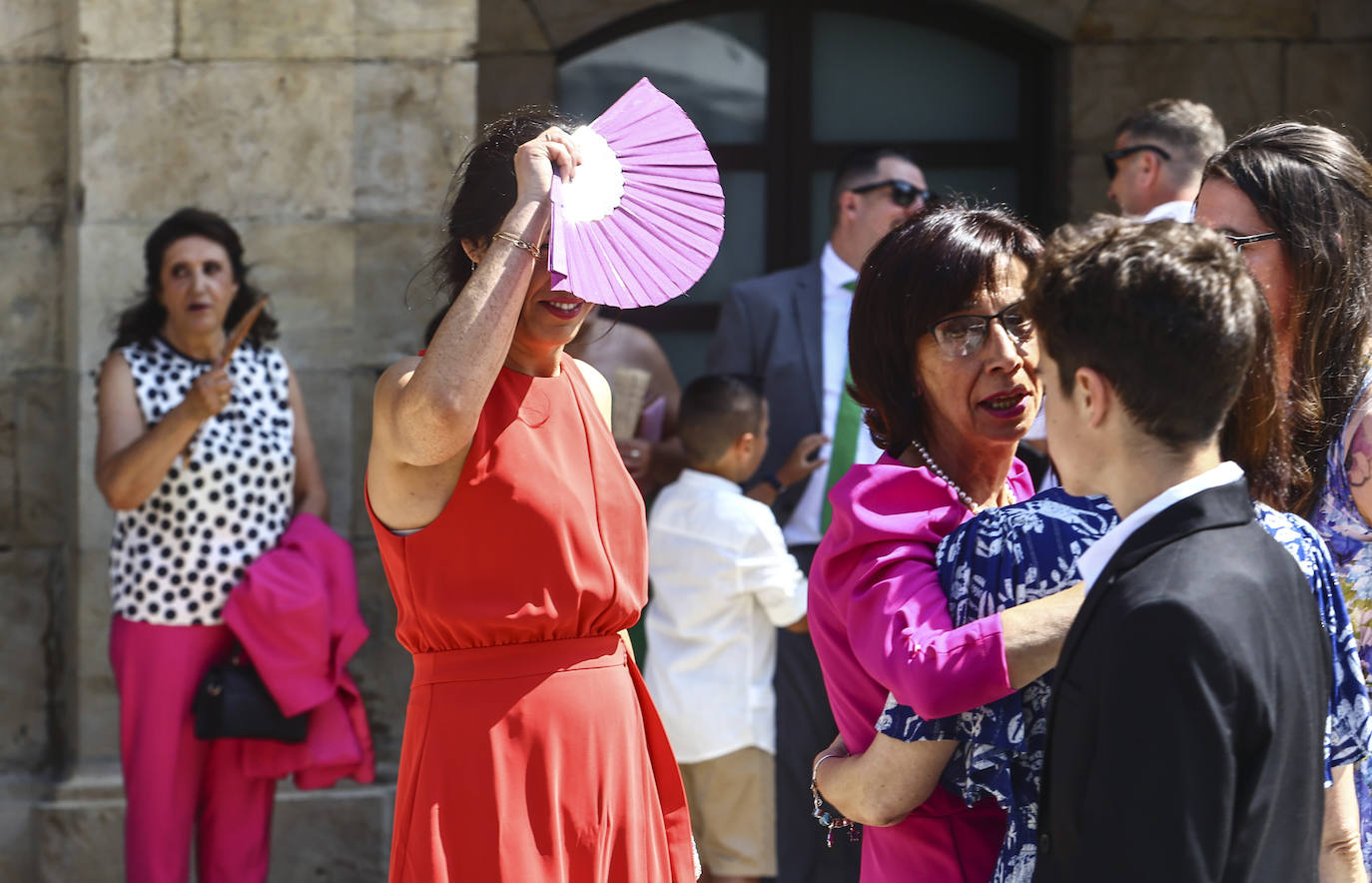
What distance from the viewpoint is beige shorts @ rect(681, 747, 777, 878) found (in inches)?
178

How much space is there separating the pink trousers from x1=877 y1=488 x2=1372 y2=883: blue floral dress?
2831 mm

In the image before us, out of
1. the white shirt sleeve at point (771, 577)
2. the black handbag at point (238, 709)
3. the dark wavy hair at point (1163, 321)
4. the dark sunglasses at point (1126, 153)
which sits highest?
the dark sunglasses at point (1126, 153)

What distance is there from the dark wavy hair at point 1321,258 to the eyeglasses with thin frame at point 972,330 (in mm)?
375

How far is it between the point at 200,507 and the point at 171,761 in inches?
26.9

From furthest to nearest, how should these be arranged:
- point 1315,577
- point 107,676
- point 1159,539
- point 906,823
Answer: point 107,676
point 906,823
point 1315,577
point 1159,539

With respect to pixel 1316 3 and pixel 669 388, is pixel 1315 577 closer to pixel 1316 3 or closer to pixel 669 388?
pixel 669 388

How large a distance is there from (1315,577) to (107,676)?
12.9ft

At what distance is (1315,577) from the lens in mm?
1712

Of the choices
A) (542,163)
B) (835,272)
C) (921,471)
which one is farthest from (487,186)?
(835,272)

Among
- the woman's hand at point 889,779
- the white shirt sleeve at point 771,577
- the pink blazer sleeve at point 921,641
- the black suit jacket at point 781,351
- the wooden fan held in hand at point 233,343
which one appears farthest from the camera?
the black suit jacket at point 781,351

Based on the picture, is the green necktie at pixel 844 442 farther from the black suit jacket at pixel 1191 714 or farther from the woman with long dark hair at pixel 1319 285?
the black suit jacket at pixel 1191 714

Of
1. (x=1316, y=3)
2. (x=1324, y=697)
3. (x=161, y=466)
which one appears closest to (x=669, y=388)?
(x=161, y=466)

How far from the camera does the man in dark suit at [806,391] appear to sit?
487cm

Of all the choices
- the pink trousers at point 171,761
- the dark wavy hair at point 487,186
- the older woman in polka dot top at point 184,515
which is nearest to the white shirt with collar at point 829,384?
the older woman in polka dot top at point 184,515
